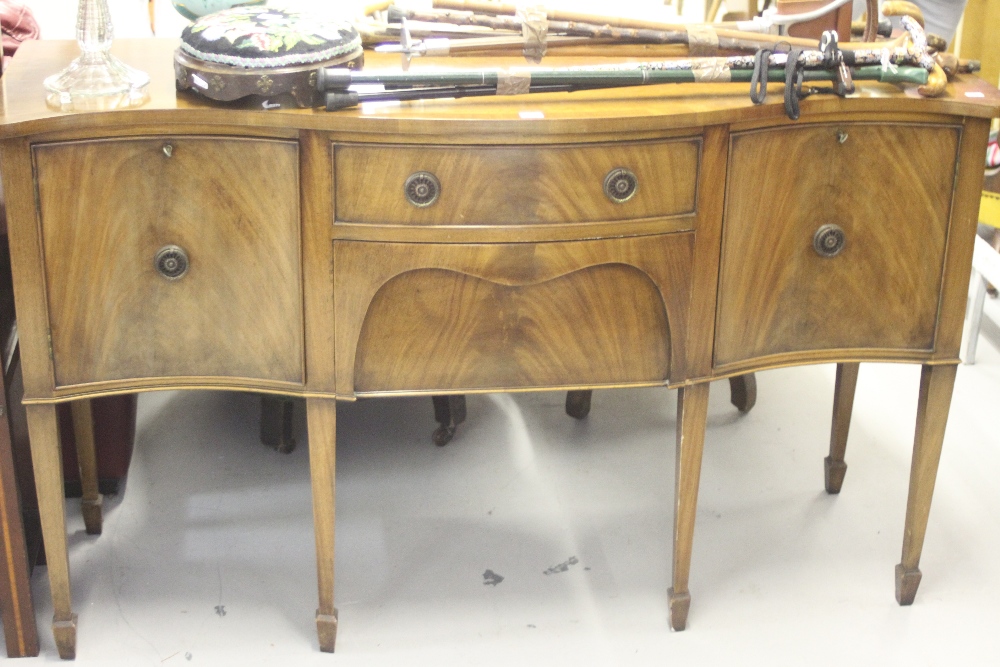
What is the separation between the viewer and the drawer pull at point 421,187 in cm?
166

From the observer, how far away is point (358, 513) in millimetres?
2334

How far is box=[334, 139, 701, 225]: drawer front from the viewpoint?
165 centimetres

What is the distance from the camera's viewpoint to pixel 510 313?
178 centimetres

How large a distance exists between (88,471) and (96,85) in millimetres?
808

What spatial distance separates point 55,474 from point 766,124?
3.76 ft

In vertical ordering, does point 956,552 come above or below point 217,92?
below

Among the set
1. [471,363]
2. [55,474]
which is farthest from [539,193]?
[55,474]

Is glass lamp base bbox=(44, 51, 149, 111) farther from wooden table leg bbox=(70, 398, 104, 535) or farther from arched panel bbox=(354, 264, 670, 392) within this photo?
wooden table leg bbox=(70, 398, 104, 535)

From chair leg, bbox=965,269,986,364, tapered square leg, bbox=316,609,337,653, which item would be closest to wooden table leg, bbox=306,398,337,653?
tapered square leg, bbox=316,609,337,653

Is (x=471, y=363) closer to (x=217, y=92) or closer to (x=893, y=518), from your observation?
(x=217, y=92)

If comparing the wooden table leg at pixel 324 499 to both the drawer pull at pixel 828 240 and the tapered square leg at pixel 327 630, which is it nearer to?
the tapered square leg at pixel 327 630

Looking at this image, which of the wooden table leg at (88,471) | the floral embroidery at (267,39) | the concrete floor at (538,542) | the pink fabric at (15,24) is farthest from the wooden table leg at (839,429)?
the pink fabric at (15,24)

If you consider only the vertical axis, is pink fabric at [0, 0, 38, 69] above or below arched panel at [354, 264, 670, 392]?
above

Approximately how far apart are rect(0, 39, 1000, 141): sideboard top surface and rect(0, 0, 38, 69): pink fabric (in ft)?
1.78
